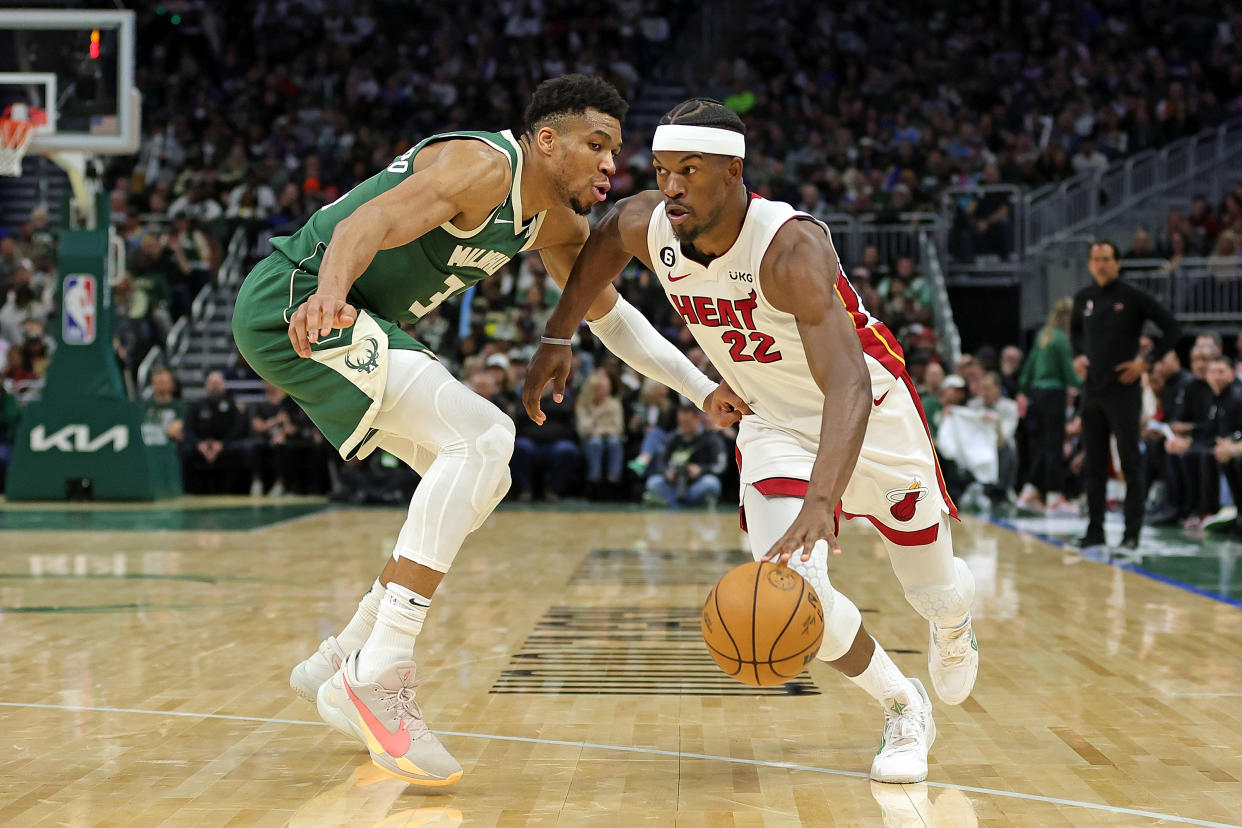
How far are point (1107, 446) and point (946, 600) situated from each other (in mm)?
5977

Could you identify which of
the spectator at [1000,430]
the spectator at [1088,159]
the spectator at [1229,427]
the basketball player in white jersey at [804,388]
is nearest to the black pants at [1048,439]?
the spectator at [1000,430]

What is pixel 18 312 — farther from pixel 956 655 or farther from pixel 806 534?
pixel 806 534

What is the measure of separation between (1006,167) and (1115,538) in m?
9.54

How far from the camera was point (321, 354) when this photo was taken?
13.0 ft

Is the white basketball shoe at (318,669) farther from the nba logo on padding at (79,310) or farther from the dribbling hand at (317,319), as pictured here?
the nba logo on padding at (79,310)

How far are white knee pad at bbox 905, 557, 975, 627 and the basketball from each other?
75cm

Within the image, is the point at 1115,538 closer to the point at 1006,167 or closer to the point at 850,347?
the point at 850,347

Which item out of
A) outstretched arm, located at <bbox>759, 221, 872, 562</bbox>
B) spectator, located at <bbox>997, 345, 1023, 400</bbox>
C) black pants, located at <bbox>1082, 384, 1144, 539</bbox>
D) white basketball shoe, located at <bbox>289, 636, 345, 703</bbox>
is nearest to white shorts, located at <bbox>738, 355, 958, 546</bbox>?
outstretched arm, located at <bbox>759, 221, 872, 562</bbox>

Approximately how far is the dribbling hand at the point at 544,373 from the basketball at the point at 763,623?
1250mm

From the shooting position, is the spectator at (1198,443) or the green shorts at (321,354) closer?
the green shorts at (321,354)

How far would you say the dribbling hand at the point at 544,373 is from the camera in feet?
15.0

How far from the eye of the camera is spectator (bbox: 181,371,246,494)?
15.3 metres

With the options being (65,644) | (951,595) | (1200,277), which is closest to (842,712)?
(951,595)

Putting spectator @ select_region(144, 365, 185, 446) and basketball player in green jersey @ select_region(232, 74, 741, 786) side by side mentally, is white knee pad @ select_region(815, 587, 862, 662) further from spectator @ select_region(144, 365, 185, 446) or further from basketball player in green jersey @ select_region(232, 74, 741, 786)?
spectator @ select_region(144, 365, 185, 446)
